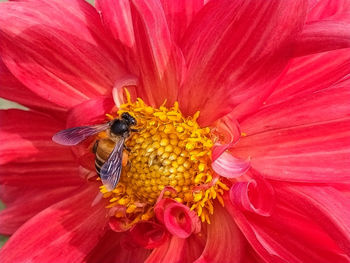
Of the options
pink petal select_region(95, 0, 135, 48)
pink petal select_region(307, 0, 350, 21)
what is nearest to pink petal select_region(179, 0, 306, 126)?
pink petal select_region(95, 0, 135, 48)

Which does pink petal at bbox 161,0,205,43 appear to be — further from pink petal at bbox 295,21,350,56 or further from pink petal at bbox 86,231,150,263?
pink petal at bbox 86,231,150,263

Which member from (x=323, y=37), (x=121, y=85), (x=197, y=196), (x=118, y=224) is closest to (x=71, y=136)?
(x=121, y=85)

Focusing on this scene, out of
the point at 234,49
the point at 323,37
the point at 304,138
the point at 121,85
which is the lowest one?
the point at 121,85

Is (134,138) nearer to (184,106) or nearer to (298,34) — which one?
(184,106)

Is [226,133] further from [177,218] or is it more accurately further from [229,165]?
[177,218]

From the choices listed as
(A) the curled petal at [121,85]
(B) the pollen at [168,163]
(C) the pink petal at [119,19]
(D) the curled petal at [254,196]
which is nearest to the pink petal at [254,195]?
(D) the curled petal at [254,196]

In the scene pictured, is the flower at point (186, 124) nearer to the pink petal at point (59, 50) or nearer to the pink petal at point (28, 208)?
the pink petal at point (59, 50)
